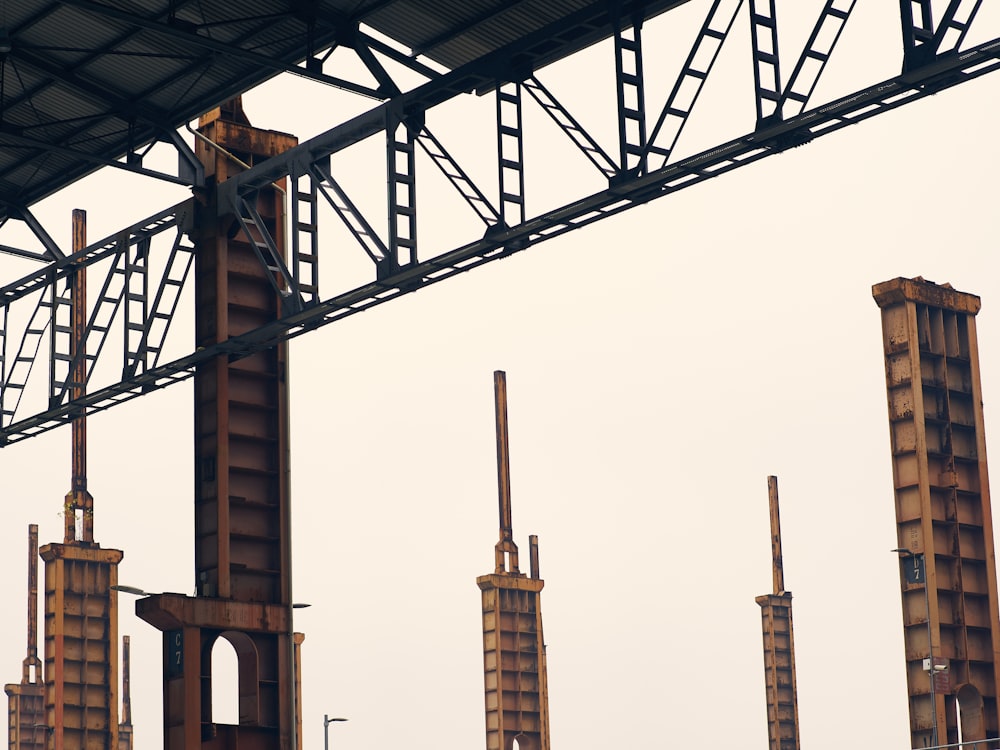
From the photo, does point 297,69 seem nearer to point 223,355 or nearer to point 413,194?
point 413,194

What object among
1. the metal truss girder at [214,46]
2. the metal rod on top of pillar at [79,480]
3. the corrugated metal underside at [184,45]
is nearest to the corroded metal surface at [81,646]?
the metal rod on top of pillar at [79,480]

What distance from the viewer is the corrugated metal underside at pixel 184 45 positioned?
24.9 m

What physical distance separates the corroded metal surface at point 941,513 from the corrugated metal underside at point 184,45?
12.4m

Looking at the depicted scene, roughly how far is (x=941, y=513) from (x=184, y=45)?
1744cm

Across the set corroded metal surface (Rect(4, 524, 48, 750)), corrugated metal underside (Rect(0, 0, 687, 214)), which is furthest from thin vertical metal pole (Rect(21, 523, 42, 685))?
corrugated metal underside (Rect(0, 0, 687, 214))

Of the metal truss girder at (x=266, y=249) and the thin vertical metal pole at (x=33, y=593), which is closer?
the metal truss girder at (x=266, y=249)

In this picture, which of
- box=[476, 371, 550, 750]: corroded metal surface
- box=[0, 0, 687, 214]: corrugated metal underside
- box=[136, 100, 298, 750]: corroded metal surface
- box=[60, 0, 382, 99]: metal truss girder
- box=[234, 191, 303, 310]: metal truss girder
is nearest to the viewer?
box=[60, 0, 382, 99]: metal truss girder

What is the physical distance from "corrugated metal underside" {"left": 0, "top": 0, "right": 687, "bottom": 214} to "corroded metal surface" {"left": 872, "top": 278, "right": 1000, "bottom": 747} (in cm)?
1236

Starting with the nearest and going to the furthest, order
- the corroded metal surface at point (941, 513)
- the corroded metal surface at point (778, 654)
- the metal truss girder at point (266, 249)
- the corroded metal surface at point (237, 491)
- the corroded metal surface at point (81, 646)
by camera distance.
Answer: the metal truss girder at point (266, 249)
the corroded metal surface at point (237, 491)
the corroded metal surface at point (941, 513)
the corroded metal surface at point (81, 646)
the corroded metal surface at point (778, 654)

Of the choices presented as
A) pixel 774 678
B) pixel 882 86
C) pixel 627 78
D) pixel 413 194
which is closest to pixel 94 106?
pixel 413 194

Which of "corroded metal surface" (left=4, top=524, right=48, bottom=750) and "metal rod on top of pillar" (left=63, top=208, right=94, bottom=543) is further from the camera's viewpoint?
"corroded metal surface" (left=4, top=524, right=48, bottom=750)

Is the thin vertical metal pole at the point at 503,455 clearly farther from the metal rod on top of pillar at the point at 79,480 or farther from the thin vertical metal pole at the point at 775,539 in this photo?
the metal rod on top of pillar at the point at 79,480

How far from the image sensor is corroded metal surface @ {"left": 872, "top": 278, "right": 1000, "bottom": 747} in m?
32.8

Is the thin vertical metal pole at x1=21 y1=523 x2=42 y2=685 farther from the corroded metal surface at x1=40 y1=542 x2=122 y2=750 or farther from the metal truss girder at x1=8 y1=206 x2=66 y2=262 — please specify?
the metal truss girder at x1=8 y1=206 x2=66 y2=262
